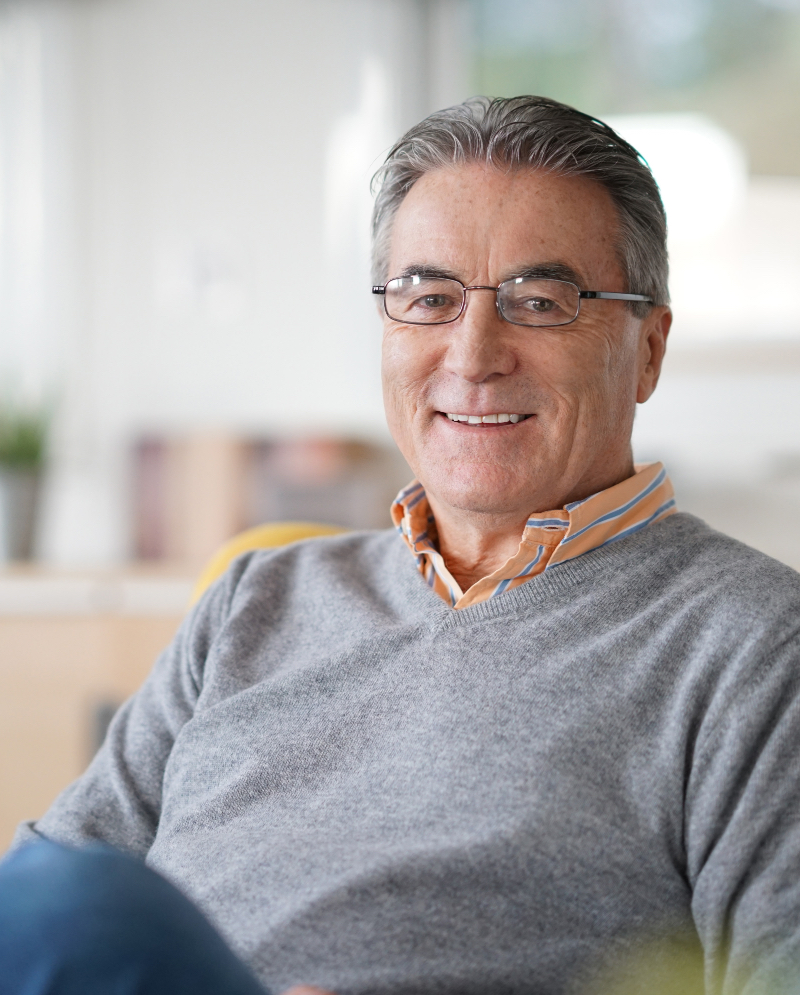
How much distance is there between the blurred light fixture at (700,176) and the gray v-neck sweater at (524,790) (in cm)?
206

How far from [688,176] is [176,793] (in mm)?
2438

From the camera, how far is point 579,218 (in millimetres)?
1132

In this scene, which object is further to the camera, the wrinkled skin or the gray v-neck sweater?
the wrinkled skin

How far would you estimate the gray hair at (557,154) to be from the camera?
3.71 ft

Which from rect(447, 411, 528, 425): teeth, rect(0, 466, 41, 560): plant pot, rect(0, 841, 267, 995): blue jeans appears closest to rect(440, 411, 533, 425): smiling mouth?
rect(447, 411, 528, 425): teeth

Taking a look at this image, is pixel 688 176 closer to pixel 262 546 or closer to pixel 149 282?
pixel 149 282

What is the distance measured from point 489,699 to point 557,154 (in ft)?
1.87

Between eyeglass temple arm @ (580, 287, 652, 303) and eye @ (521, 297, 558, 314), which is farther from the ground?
eyeglass temple arm @ (580, 287, 652, 303)

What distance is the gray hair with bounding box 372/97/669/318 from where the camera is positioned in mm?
1131

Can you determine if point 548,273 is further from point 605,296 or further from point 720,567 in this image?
point 720,567

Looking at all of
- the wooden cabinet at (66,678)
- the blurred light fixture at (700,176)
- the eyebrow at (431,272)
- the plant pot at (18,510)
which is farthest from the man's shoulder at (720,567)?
the plant pot at (18,510)

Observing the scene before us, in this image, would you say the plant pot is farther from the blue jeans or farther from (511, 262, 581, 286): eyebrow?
the blue jeans

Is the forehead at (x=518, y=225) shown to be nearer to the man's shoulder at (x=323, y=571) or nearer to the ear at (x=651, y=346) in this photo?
the ear at (x=651, y=346)

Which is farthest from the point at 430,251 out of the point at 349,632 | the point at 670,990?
the point at 670,990
